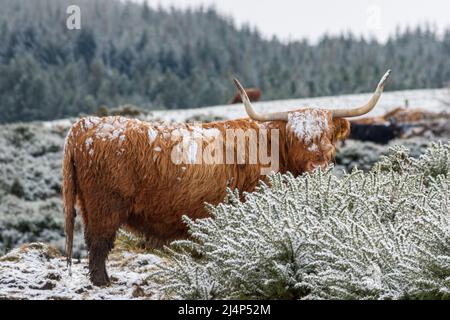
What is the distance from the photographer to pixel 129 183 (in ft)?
16.7

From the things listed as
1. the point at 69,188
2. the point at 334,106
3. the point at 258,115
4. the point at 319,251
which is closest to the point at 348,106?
the point at 334,106

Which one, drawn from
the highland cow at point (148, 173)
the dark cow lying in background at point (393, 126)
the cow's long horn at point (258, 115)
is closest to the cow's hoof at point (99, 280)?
the highland cow at point (148, 173)

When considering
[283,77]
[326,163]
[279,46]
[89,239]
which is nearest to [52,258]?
[89,239]

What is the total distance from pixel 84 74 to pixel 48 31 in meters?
8.82

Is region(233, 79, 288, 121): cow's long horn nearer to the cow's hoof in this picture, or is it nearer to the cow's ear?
the cow's ear

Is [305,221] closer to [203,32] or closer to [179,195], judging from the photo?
[179,195]

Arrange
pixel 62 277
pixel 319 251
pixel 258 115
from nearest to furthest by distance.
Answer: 1. pixel 319 251
2. pixel 62 277
3. pixel 258 115

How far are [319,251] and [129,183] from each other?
5.41 ft

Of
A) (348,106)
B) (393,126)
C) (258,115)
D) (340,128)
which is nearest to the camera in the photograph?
(258,115)

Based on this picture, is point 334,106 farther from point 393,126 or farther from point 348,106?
point 393,126

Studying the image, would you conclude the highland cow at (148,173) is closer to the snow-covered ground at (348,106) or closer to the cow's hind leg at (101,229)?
the cow's hind leg at (101,229)

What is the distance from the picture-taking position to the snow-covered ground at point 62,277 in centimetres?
478

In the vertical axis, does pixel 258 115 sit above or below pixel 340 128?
above

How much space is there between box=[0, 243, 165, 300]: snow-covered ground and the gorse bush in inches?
21.5
